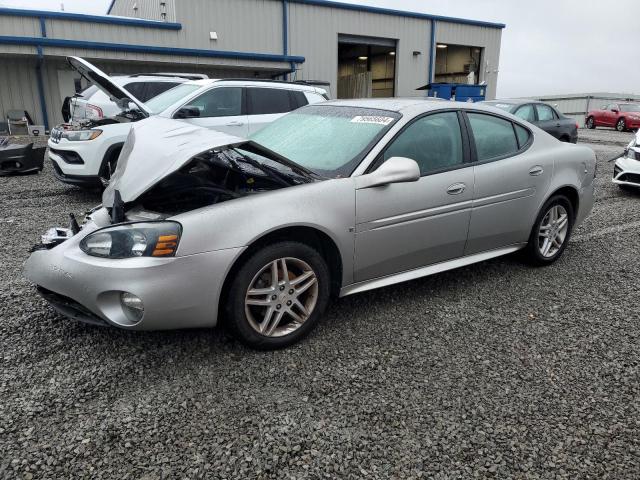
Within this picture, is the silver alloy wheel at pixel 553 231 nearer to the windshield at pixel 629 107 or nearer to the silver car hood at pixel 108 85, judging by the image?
the silver car hood at pixel 108 85

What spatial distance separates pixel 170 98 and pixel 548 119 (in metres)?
9.64

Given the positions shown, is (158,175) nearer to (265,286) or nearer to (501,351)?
(265,286)

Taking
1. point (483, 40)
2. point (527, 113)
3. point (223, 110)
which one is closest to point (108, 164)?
point (223, 110)

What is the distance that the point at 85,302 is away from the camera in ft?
8.91

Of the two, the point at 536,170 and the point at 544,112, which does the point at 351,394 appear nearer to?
the point at 536,170

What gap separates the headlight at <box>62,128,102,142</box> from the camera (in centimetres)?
686

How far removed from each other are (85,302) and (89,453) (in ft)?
2.73

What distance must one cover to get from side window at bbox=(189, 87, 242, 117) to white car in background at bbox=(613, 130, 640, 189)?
252 inches

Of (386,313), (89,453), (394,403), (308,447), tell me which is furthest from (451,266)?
(89,453)

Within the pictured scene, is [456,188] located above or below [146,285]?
above

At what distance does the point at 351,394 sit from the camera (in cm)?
267

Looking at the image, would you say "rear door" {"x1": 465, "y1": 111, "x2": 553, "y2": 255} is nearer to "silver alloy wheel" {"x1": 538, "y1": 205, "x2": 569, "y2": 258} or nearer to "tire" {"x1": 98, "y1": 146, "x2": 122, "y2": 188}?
"silver alloy wheel" {"x1": 538, "y1": 205, "x2": 569, "y2": 258}

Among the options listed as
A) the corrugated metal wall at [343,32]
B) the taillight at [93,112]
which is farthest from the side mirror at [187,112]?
the corrugated metal wall at [343,32]

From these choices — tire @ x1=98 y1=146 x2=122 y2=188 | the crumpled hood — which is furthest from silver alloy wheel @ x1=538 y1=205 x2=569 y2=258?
tire @ x1=98 y1=146 x2=122 y2=188
